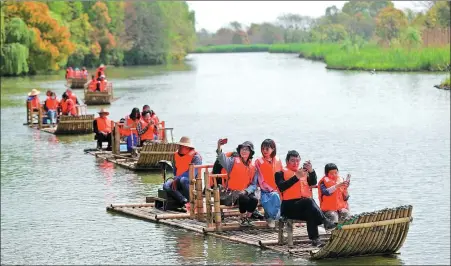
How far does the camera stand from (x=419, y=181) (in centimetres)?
2680

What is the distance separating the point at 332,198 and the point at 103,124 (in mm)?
Answer: 15026

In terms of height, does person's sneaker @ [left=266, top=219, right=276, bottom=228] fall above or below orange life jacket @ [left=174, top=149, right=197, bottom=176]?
below

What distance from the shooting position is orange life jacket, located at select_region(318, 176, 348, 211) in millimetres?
17016

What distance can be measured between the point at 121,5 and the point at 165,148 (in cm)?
10930

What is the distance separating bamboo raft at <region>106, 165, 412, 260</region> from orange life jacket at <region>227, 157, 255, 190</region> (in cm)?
28

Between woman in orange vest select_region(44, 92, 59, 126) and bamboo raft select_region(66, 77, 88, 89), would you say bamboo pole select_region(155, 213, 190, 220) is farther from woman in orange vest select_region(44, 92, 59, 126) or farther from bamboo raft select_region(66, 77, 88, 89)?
bamboo raft select_region(66, 77, 88, 89)

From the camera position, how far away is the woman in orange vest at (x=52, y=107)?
39219mm

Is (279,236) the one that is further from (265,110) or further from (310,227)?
(265,110)

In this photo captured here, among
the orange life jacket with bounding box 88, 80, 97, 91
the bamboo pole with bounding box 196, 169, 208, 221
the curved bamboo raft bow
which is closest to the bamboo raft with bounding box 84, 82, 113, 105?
the orange life jacket with bounding box 88, 80, 97, 91

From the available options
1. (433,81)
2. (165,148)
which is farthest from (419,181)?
(433,81)

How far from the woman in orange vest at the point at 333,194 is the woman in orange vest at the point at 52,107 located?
2293cm

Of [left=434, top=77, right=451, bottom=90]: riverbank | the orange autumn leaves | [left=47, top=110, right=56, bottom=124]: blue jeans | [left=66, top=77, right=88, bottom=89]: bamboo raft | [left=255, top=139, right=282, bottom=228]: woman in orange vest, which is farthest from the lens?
the orange autumn leaves

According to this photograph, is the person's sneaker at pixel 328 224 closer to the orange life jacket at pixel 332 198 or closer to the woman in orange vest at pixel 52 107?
the orange life jacket at pixel 332 198

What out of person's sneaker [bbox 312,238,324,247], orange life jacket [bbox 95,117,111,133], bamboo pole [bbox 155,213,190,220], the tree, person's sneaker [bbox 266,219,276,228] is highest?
the tree
